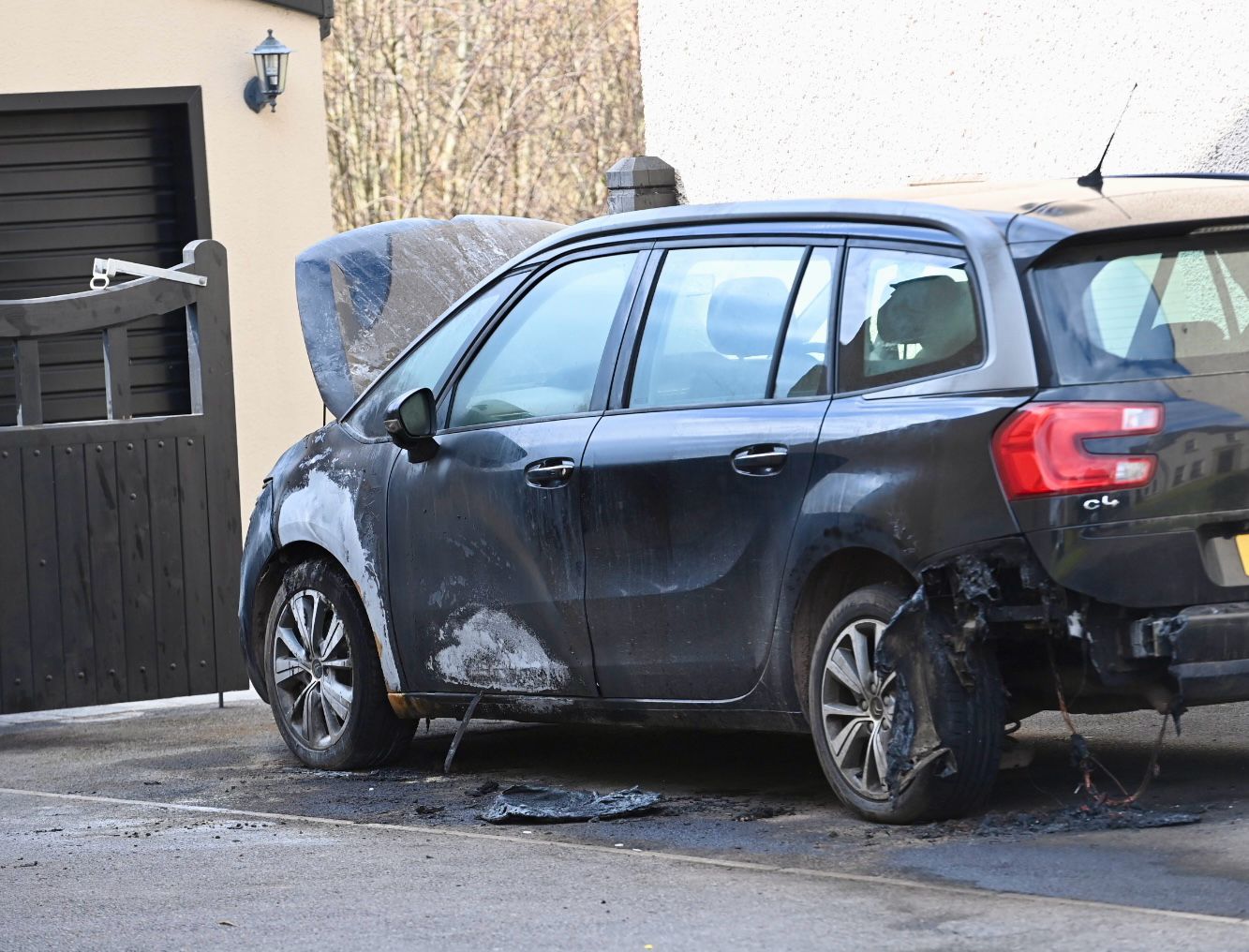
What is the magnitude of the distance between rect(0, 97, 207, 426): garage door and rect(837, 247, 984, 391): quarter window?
8.06 meters

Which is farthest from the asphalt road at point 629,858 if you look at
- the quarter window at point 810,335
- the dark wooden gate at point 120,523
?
the dark wooden gate at point 120,523

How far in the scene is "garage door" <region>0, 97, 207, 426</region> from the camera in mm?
13531

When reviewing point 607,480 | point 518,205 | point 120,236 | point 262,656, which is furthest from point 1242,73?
point 518,205

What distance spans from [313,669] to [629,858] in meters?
2.31

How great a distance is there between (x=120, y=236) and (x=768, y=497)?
830 centimetres

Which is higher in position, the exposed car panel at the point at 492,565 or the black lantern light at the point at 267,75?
the black lantern light at the point at 267,75

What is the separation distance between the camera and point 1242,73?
9281 millimetres

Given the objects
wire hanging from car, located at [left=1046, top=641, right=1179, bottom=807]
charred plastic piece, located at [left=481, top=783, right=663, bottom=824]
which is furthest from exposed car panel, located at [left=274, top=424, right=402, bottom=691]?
wire hanging from car, located at [left=1046, top=641, right=1179, bottom=807]

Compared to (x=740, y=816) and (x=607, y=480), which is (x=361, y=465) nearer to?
(x=607, y=480)

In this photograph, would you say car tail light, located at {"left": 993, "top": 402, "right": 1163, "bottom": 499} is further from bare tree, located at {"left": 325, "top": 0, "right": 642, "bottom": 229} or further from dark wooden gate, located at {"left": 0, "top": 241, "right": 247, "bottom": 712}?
bare tree, located at {"left": 325, "top": 0, "right": 642, "bottom": 229}

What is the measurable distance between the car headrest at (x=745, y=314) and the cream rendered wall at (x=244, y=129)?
765 centimetres

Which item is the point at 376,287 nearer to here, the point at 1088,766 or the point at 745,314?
the point at 745,314

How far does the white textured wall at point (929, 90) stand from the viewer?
9492 millimetres

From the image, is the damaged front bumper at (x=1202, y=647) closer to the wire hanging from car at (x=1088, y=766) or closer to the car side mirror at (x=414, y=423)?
the wire hanging from car at (x=1088, y=766)
